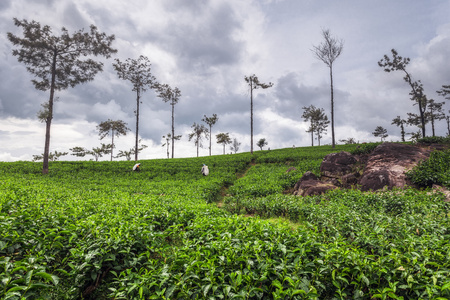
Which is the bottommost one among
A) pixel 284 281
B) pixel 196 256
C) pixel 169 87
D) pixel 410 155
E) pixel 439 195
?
pixel 284 281

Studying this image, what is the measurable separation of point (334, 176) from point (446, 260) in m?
12.2

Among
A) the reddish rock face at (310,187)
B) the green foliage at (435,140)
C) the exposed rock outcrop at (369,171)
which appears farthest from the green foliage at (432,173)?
the green foliage at (435,140)

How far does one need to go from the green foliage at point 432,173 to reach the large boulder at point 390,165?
481 mm

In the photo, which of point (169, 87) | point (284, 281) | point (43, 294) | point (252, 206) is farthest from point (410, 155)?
point (169, 87)

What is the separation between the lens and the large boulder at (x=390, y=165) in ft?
37.5

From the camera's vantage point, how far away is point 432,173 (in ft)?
35.4

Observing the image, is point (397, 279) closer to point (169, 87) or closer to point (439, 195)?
point (439, 195)

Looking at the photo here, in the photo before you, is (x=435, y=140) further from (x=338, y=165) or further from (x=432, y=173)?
(x=432, y=173)

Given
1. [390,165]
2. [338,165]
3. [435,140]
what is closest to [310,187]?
[338,165]

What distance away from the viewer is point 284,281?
10.9ft

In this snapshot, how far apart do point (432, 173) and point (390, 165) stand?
2.23 meters

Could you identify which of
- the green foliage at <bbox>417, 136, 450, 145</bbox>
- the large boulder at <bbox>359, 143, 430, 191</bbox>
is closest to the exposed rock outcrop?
the large boulder at <bbox>359, 143, 430, 191</bbox>

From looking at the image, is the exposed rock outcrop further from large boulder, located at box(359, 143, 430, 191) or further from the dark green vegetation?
the dark green vegetation

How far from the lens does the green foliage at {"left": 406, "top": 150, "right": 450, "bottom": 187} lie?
1036cm
